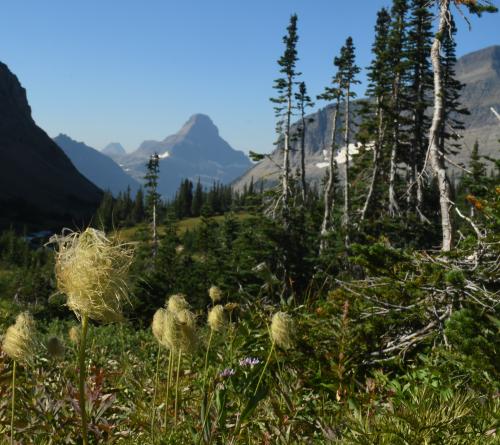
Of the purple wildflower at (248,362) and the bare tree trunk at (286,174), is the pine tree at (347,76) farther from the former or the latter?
the purple wildflower at (248,362)

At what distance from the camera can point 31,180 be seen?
16675cm

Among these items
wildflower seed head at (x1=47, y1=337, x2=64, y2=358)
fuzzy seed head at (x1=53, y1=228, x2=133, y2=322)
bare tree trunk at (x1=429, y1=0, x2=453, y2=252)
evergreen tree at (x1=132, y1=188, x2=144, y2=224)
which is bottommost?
evergreen tree at (x1=132, y1=188, x2=144, y2=224)

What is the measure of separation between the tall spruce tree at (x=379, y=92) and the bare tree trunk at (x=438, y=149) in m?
21.3

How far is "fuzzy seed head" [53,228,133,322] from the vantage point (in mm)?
1770

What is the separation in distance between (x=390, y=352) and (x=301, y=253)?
2797 centimetres

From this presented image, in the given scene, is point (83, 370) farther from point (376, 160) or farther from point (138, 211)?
point (138, 211)

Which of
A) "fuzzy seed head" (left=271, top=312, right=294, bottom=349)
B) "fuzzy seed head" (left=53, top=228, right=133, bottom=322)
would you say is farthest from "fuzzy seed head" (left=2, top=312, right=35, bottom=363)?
"fuzzy seed head" (left=271, top=312, right=294, bottom=349)

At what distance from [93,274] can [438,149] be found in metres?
7.13

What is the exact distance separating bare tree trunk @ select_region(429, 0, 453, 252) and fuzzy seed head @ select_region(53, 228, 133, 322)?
19.6ft

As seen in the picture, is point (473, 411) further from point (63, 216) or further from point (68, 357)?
point (63, 216)

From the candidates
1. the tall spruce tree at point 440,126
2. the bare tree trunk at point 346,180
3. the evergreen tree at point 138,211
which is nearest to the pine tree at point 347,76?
the bare tree trunk at point 346,180

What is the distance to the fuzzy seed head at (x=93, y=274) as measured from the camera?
Answer: 1770mm

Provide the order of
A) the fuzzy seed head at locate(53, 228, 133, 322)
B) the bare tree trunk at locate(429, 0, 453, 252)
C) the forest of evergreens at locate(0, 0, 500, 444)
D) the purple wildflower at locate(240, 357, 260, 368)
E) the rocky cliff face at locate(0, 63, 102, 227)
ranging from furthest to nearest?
the rocky cliff face at locate(0, 63, 102, 227), the bare tree trunk at locate(429, 0, 453, 252), the purple wildflower at locate(240, 357, 260, 368), the forest of evergreens at locate(0, 0, 500, 444), the fuzzy seed head at locate(53, 228, 133, 322)

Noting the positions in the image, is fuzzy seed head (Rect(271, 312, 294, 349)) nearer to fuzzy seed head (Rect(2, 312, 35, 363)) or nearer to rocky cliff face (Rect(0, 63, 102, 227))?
fuzzy seed head (Rect(2, 312, 35, 363))
